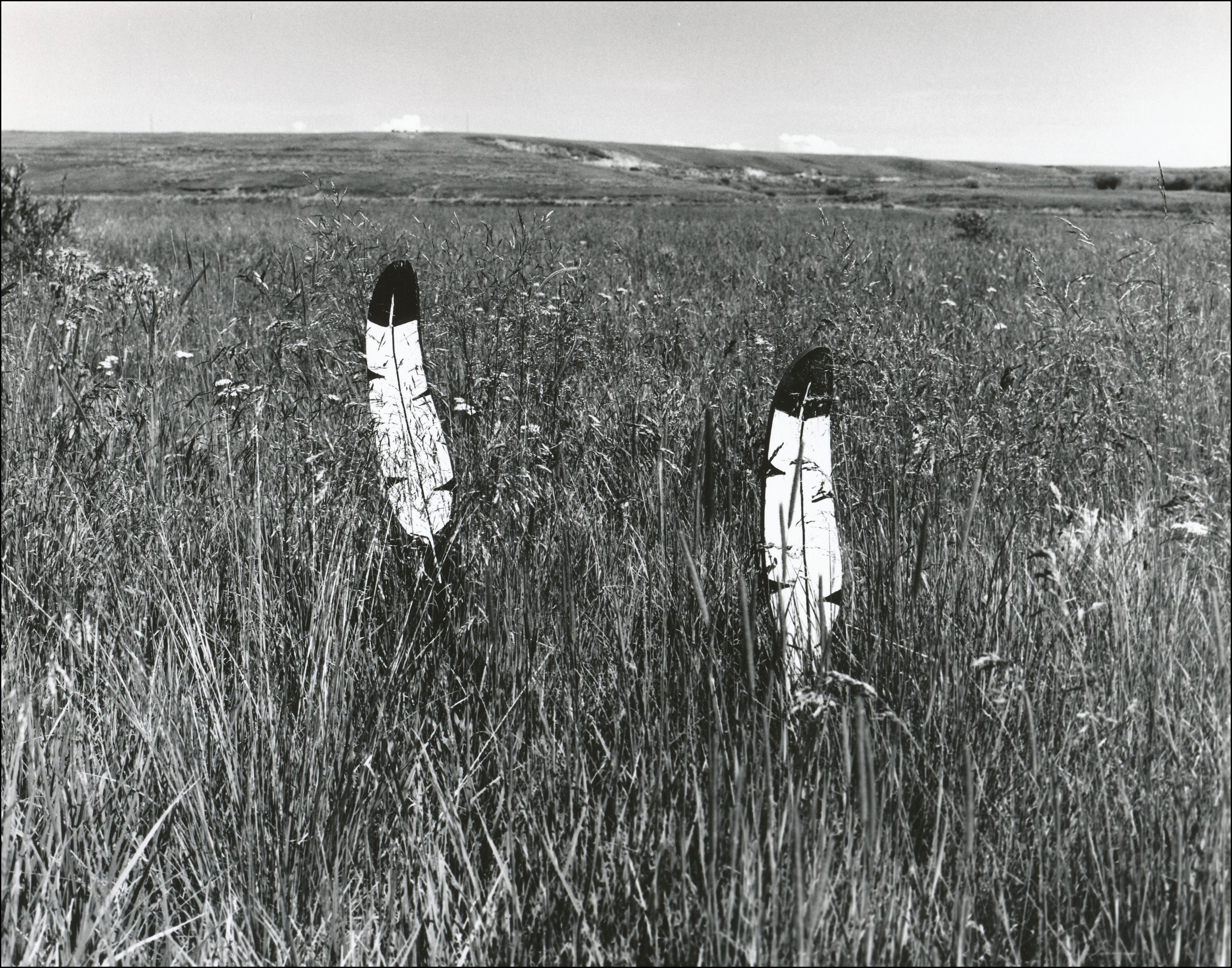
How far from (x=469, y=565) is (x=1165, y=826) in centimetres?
130

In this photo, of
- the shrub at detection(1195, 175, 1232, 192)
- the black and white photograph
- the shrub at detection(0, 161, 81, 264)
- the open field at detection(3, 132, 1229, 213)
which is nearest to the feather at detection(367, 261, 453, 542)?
the black and white photograph

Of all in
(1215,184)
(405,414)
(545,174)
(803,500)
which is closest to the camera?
(803,500)

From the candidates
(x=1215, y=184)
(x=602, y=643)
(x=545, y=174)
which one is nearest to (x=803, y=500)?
(x=602, y=643)

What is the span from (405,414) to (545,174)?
6657 centimetres

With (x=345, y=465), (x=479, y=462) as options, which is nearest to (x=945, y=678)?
(x=479, y=462)

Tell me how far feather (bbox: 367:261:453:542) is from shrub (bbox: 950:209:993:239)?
12821 millimetres

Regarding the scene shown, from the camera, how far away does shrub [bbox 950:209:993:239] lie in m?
13.2

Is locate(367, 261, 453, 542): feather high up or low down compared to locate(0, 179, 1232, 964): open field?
up

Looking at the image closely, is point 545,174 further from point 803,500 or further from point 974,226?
point 803,500

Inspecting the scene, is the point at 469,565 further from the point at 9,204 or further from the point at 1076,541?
the point at 9,204

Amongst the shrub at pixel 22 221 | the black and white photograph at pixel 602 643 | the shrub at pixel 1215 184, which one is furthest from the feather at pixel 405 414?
the shrub at pixel 1215 184

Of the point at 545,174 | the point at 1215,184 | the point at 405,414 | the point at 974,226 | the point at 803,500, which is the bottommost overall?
the point at 803,500

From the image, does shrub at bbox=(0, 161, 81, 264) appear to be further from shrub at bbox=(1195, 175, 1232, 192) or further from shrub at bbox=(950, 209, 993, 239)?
shrub at bbox=(1195, 175, 1232, 192)

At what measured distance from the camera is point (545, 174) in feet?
211
